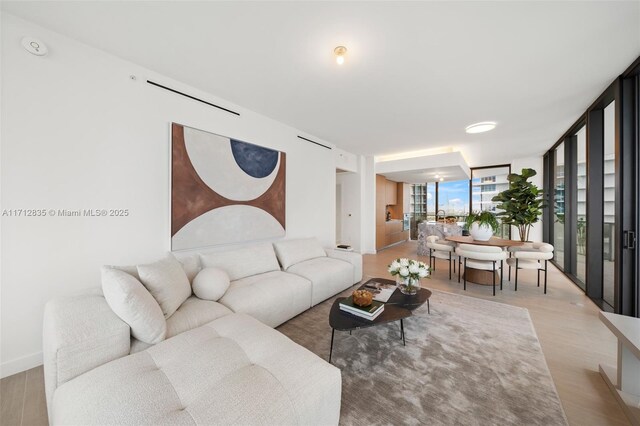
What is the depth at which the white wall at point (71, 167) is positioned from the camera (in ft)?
5.86

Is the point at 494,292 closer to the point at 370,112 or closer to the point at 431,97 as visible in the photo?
the point at 431,97

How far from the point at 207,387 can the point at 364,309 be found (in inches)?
51.3

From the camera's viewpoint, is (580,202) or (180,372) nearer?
(180,372)

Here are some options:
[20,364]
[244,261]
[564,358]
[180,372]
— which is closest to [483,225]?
[564,358]

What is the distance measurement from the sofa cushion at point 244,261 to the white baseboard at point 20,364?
139cm

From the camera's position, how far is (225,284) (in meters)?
2.29

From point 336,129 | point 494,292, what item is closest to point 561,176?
point 494,292

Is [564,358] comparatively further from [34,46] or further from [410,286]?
[34,46]

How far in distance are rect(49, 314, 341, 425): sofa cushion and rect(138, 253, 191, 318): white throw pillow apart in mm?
401

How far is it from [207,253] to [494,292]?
13.6 ft

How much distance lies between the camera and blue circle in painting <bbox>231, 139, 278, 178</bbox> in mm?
3189

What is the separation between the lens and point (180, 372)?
3.93ft

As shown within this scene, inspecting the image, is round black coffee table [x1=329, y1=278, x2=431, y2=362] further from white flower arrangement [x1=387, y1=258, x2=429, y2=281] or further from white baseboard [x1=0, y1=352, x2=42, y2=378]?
white baseboard [x1=0, y1=352, x2=42, y2=378]

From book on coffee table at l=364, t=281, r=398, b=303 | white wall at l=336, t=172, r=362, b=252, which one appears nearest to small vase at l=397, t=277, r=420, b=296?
book on coffee table at l=364, t=281, r=398, b=303
